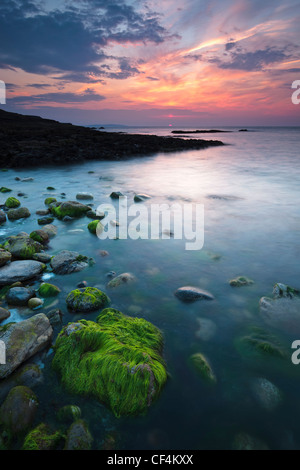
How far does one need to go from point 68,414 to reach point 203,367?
4.99 feet

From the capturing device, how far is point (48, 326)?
10.6 feet

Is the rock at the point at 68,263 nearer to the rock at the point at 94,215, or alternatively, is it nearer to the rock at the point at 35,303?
the rock at the point at 35,303

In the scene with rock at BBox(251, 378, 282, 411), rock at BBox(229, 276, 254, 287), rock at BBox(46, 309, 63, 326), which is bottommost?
rock at BBox(251, 378, 282, 411)

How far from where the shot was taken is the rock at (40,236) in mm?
6090

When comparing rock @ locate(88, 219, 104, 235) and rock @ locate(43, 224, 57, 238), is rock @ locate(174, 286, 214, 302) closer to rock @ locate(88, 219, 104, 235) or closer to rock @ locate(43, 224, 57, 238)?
rock @ locate(88, 219, 104, 235)

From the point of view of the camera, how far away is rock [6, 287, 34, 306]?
390cm

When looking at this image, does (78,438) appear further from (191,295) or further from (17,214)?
(17,214)

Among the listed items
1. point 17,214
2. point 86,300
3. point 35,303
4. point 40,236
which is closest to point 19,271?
point 35,303

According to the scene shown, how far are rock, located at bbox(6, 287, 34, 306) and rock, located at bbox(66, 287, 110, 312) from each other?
65 cm

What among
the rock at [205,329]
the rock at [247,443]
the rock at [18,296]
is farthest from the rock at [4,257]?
the rock at [247,443]

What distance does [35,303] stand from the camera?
387cm

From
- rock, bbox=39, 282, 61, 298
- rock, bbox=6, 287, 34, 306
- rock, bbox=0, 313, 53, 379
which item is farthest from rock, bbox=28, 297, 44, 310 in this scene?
rock, bbox=0, 313, 53, 379

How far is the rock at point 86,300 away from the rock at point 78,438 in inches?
67.3
